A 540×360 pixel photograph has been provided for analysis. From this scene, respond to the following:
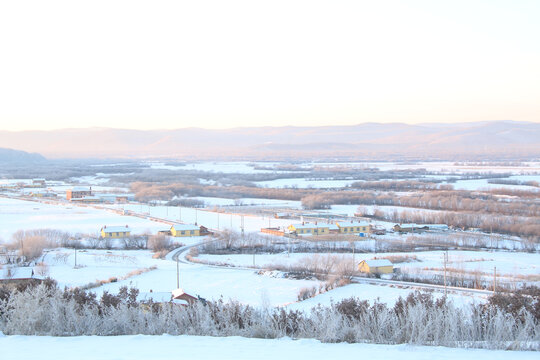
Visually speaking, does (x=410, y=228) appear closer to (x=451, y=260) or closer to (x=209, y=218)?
(x=451, y=260)

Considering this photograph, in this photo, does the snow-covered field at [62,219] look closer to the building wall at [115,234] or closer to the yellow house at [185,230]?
the building wall at [115,234]

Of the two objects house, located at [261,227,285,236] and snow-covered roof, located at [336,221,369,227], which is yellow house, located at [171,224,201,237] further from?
snow-covered roof, located at [336,221,369,227]

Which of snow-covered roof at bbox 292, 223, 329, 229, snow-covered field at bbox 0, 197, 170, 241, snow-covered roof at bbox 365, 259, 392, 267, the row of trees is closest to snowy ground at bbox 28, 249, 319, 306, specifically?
snow-covered roof at bbox 365, 259, 392, 267

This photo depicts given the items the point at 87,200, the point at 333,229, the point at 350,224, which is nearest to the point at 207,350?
the point at 333,229

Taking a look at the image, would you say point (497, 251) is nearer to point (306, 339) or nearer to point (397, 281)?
point (397, 281)

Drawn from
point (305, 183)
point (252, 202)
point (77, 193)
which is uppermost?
point (77, 193)

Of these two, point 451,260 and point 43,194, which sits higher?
point 43,194

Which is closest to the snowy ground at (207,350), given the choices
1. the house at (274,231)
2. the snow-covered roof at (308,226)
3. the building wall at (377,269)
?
the building wall at (377,269)
